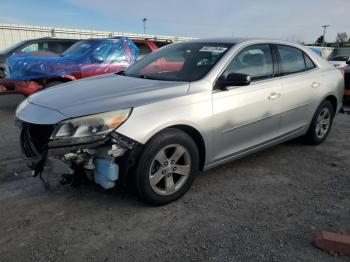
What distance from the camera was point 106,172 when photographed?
3.06 metres

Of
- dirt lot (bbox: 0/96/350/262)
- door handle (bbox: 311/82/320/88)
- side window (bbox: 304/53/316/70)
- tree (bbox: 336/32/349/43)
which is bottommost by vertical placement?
dirt lot (bbox: 0/96/350/262)

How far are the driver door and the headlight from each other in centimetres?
115

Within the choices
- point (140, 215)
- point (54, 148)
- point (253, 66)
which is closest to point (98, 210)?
point (140, 215)

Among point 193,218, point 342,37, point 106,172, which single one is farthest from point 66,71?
point 342,37

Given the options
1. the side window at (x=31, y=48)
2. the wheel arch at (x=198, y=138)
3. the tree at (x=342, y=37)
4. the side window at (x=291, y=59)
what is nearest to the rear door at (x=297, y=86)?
the side window at (x=291, y=59)

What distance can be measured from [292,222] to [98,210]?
5.83 ft

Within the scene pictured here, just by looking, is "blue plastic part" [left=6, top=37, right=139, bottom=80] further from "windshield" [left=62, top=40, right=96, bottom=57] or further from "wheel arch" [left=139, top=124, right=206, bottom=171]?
"wheel arch" [left=139, top=124, right=206, bottom=171]

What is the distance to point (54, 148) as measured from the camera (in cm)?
303

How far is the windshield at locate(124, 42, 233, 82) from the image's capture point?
3.89m

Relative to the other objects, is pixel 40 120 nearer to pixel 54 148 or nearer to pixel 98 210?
pixel 54 148

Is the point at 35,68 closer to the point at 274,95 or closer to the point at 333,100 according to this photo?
the point at 274,95

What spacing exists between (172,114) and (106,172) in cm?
79

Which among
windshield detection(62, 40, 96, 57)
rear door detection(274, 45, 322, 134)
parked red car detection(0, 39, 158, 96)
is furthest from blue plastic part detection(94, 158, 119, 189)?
windshield detection(62, 40, 96, 57)

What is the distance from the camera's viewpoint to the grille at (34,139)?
11.0ft
